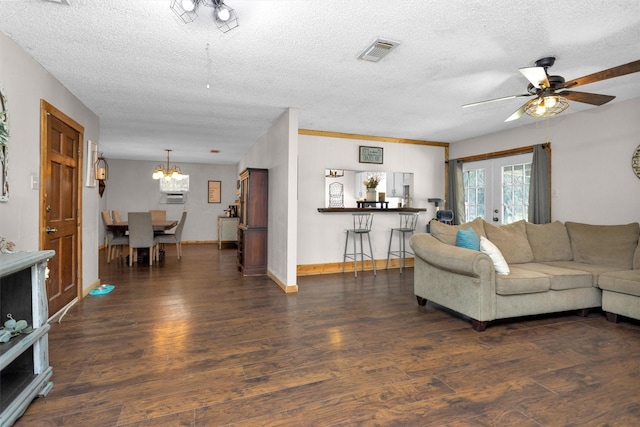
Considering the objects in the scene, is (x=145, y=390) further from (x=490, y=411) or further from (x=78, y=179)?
(x=78, y=179)

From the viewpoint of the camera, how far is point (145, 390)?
6.62ft

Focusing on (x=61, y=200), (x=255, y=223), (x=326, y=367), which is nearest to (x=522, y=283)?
(x=326, y=367)

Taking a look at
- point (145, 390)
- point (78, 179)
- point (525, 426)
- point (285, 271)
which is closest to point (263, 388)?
point (145, 390)

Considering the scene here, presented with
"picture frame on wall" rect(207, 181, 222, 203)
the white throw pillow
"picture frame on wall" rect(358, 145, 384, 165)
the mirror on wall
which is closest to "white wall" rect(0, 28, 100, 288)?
the mirror on wall

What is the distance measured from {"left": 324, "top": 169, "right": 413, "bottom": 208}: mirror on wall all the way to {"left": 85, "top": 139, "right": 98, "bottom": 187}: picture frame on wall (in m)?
3.32

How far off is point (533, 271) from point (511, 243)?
64cm

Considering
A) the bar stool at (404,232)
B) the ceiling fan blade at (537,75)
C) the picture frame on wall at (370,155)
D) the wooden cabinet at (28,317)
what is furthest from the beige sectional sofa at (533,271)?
the wooden cabinet at (28,317)

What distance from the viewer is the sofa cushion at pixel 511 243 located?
398 cm

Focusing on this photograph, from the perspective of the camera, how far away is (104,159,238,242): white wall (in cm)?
902

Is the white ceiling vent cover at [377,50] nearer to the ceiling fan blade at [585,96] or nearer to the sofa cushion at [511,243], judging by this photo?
the ceiling fan blade at [585,96]

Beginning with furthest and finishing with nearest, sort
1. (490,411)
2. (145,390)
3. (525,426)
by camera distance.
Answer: (145,390), (490,411), (525,426)

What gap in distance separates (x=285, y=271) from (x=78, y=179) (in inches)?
106

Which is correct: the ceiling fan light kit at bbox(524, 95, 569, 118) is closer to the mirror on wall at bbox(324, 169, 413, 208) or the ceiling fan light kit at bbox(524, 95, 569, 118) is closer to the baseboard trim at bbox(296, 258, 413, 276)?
the mirror on wall at bbox(324, 169, 413, 208)

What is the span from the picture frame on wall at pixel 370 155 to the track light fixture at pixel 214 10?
12.7 ft
